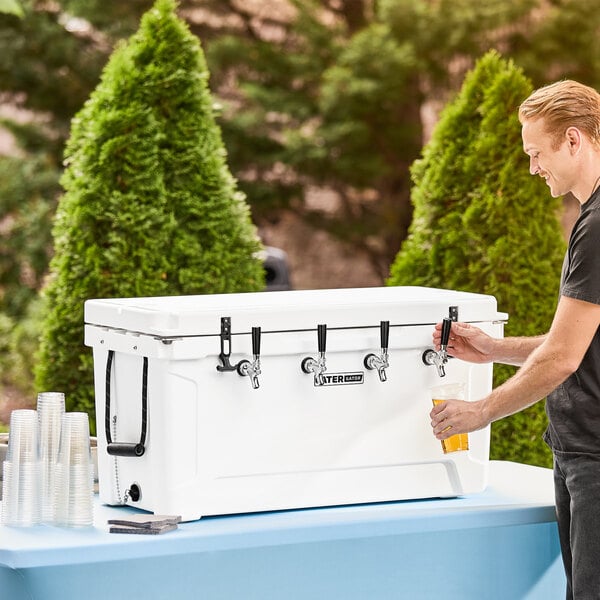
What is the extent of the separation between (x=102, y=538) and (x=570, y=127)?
1.23 metres

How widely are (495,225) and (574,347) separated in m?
1.83

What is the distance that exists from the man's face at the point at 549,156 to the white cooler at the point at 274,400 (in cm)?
36

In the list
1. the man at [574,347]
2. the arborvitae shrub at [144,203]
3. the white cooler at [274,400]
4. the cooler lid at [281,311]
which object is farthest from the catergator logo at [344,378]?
the arborvitae shrub at [144,203]

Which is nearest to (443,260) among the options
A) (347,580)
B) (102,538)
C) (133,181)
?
(133,181)

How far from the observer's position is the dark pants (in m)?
2.14

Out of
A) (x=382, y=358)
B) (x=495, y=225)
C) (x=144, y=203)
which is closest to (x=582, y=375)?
(x=382, y=358)

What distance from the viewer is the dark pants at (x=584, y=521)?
2145 millimetres

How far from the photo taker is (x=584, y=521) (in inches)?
Answer: 84.8

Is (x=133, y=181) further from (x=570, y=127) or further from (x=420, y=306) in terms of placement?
(x=570, y=127)

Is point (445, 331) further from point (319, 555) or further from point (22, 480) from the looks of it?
point (22, 480)

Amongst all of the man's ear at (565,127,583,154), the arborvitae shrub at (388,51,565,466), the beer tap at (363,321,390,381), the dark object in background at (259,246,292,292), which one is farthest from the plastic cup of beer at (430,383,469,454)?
the dark object in background at (259,246,292,292)

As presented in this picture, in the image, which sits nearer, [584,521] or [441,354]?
[584,521]

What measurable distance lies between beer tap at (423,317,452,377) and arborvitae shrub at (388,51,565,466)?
1415 mm

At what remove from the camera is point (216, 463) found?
86.2 inches
